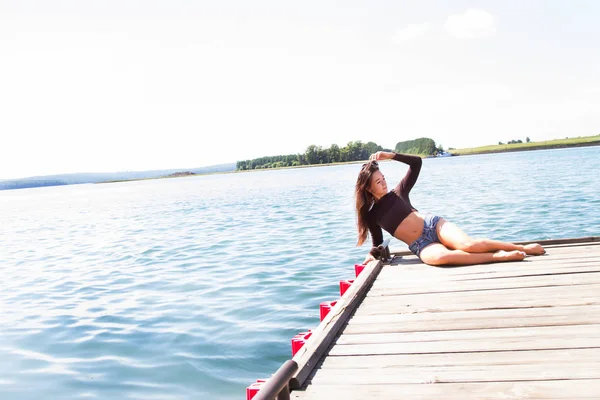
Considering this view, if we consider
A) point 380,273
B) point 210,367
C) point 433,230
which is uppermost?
point 433,230

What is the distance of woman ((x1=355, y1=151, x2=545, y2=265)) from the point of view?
607cm

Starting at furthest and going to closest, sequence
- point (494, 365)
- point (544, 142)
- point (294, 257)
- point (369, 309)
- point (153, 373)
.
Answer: point (544, 142) < point (294, 257) < point (153, 373) < point (369, 309) < point (494, 365)

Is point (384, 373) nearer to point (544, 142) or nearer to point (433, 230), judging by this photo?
point (433, 230)

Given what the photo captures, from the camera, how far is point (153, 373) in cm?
623

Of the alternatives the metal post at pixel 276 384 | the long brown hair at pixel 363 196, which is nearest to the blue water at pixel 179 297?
the long brown hair at pixel 363 196

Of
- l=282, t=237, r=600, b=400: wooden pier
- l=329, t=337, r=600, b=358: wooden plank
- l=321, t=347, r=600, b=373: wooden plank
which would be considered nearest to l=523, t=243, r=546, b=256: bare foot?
l=282, t=237, r=600, b=400: wooden pier

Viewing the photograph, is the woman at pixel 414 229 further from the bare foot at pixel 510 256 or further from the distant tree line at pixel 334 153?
the distant tree line at pixel 334 153

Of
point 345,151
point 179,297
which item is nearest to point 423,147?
point 345,151

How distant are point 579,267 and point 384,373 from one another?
3.27m

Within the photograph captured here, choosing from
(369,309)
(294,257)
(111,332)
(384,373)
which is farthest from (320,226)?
(384,373)

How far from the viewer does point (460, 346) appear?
3.48 meters

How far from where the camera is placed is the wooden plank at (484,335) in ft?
11.4

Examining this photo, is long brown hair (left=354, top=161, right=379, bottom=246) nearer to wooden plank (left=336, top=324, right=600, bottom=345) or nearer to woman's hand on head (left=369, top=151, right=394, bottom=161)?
woman's hand on head (left=369, top=151, right=394, bottom=161)

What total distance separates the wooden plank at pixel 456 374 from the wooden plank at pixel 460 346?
10.7 inches
